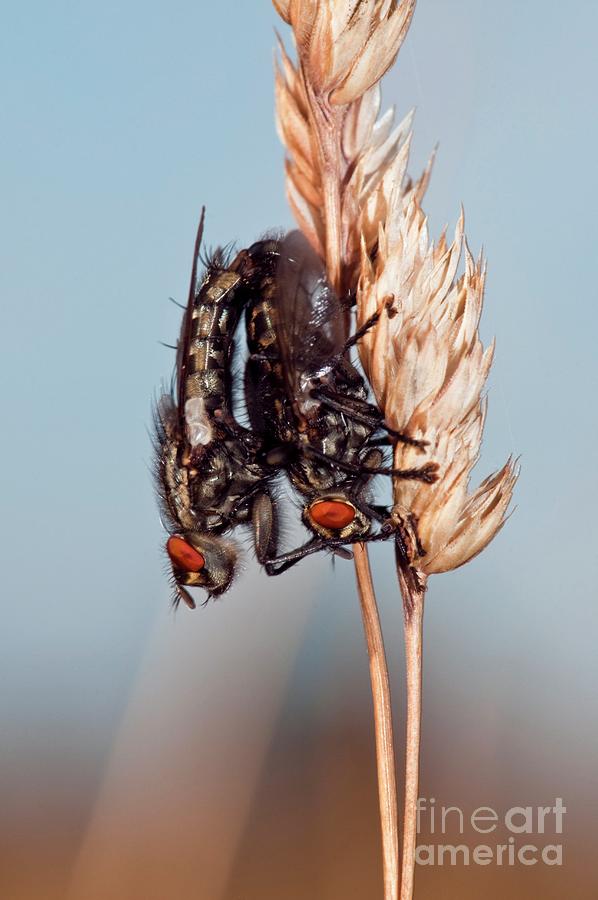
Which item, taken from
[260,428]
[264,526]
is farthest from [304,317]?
[264,526]

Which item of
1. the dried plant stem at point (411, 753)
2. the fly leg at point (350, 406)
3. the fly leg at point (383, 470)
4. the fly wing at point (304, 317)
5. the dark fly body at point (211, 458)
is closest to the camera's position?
the dried plant stem at point (411, 753)

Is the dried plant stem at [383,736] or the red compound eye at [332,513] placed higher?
the red compound eye at [332,513]

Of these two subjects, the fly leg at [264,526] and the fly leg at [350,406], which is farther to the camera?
the fly leg at [264,526]

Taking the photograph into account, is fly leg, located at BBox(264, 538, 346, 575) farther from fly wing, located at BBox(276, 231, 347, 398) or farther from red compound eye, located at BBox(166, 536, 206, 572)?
fly wing, located at BBox(276, 231, 347, 398)

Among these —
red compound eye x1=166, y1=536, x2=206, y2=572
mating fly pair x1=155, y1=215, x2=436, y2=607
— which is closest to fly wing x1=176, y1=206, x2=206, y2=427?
mating fly pair x1=155, y1=215, x2=436, y2=607

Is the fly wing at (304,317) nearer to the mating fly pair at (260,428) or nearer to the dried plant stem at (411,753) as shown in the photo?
the mating fly pair at (260,428)

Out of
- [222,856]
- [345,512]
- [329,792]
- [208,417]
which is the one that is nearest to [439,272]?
[345,512]

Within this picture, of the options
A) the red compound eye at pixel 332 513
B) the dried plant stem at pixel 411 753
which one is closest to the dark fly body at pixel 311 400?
the red compound eye at pixel 332 513

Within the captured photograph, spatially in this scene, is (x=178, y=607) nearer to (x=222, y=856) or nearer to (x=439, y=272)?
(x=222, y=856)
